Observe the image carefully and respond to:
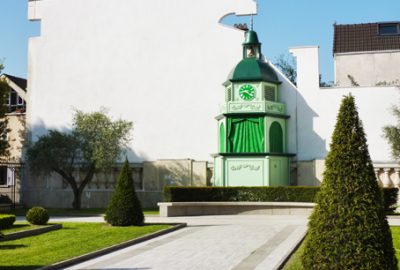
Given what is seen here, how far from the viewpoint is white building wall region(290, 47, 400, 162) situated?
3334 cm

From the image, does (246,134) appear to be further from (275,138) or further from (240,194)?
(240,194)

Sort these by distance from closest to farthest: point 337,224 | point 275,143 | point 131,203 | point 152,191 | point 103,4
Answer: point 337,224
point 131,203
point 275,143
point 152,191
point 103,4

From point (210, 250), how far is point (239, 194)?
15249mm

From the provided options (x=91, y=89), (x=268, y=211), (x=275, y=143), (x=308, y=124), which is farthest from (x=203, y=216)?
(x=91, y=89)

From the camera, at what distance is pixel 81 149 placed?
35.1 m

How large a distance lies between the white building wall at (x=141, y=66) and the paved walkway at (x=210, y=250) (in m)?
16.2

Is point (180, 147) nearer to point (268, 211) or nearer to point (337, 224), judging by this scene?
point (268, 211)

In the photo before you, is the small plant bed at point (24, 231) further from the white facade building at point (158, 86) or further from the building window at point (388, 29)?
the building window at point (388, 29)

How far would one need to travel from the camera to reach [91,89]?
3875 cm

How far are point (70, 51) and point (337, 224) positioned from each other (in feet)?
112

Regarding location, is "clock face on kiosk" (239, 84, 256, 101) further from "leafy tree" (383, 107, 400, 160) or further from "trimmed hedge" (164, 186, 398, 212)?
"leafy tree" (383, 107, 400, 160)

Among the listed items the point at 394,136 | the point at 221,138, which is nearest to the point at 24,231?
the point at 221,138

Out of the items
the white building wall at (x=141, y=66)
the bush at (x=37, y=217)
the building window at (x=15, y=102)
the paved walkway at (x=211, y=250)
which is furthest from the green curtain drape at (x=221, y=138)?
the building window at (x=15, y=102)

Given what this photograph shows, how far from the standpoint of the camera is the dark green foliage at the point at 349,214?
8039mm
